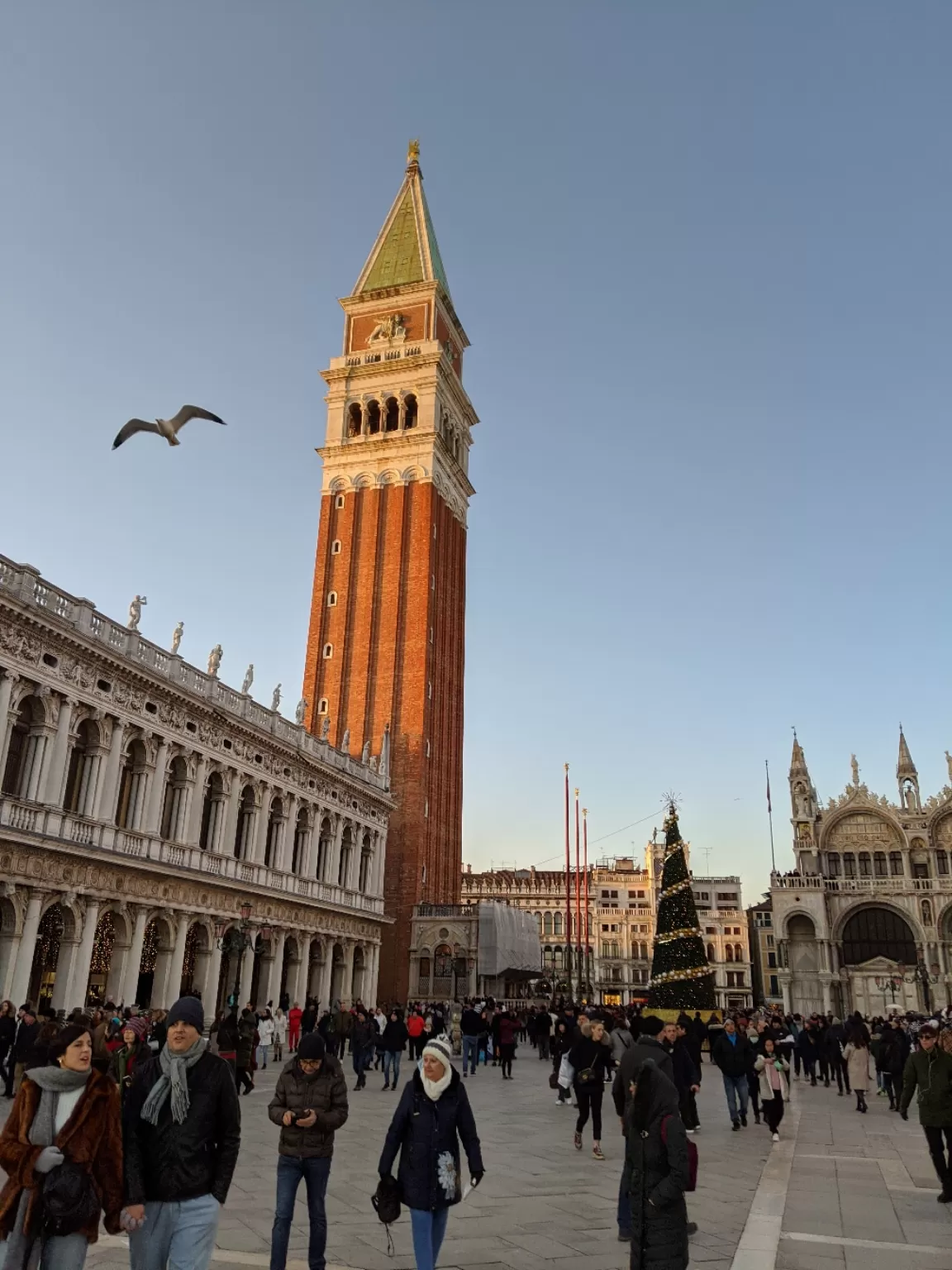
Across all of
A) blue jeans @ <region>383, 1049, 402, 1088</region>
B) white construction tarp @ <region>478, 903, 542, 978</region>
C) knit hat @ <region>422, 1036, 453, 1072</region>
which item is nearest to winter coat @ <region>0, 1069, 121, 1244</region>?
knit hat @ <region>422, 1036, 453, 1072</region>

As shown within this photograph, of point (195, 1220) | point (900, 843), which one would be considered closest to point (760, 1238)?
point (195, 1220)

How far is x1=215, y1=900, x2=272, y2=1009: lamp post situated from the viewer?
22.6m

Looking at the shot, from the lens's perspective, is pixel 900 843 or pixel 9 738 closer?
pixel 9 738

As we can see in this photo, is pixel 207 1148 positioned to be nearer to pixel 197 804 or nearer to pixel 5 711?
pixel 5 711

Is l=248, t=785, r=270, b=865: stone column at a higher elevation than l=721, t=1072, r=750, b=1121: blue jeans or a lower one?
higher

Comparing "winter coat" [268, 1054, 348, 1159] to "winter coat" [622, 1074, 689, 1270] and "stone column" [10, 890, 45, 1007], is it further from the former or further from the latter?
"stone column" [10, 890, 45, 1007]

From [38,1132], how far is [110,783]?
22793 mm

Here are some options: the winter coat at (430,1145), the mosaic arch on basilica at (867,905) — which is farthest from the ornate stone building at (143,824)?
the mosaic arch on basilica at (867,905)

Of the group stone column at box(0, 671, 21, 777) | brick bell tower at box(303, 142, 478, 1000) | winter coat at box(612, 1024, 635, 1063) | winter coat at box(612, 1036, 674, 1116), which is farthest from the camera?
brick bell tower at box(303, 142, 478, 1000)

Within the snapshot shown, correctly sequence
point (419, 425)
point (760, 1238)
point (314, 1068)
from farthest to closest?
point (419, 425) → point (760, 1238) → point (314, 1068)

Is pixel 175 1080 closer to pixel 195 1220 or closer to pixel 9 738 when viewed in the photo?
pixel 195 1220

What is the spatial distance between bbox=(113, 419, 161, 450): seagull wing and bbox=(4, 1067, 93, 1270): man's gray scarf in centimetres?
1371

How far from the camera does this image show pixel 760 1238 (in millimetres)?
7809

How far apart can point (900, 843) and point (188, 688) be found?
41.3 meters
